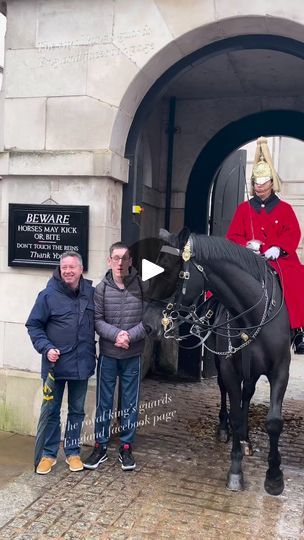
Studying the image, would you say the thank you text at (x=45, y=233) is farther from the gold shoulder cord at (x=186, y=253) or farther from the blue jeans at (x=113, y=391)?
the gold shoulder cord at (x=186, y=253)

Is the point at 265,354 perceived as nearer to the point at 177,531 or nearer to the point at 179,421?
the point at 177,531

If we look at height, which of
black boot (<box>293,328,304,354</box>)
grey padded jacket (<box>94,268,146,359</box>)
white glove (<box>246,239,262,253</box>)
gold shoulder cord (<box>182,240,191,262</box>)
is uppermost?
white glove (<box>246,239,262,253</box>)

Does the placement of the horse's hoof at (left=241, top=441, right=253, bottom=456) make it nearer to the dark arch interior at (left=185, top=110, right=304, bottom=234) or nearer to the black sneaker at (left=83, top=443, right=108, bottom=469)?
the black sneaker at (left=83, top=443, right=108, bottom=469)

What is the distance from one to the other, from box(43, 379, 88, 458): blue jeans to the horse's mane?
59.6 inches

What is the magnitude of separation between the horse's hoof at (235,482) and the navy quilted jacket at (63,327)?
1.37m

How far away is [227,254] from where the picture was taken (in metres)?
3.88

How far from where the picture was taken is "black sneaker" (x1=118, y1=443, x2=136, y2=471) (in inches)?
178

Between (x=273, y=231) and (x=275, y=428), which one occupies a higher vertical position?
(x=273, y=231)

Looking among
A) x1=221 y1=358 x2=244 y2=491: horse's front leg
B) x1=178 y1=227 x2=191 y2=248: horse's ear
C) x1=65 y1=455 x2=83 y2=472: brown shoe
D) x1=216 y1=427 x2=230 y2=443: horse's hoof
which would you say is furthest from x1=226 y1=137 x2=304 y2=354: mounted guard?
x1=65 y1=455 x2=83 y2=472: brown shoe

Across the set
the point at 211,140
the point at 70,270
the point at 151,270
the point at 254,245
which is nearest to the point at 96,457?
the point at 70,270

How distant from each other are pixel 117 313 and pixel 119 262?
1.36ft

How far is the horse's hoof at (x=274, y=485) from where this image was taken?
4.17m

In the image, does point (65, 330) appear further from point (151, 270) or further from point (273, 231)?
point (273, 231)

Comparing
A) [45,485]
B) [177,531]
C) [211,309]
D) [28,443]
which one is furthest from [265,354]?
[28,443]
